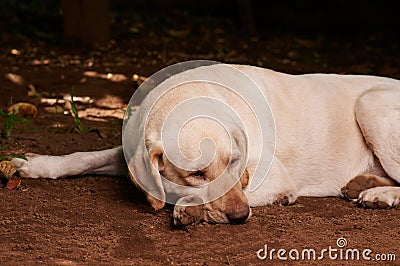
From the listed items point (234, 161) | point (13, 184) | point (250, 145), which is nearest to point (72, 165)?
point (13, 184)

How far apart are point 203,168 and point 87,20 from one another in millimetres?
5661

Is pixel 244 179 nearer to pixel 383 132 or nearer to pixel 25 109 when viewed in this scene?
pixel 383 132

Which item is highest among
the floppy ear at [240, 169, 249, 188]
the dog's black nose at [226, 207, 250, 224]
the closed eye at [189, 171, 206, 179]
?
the closed eye at [189, 171, 206, 179]

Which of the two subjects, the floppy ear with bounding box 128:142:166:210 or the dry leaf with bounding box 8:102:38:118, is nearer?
the floppy ear with bounding box 128:142:166:210

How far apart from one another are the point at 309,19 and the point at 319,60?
2473mm

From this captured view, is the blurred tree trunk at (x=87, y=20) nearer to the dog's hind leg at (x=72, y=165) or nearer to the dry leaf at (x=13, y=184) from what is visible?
the dog's hind leg at (x=72, y=165)

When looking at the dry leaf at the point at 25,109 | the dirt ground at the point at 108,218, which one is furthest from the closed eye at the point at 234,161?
the dry leaf at the point at 25,109

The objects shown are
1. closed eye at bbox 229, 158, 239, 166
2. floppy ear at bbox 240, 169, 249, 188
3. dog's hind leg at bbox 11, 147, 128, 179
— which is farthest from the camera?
dog's hind leg at bbox 11, 147, 128, 179

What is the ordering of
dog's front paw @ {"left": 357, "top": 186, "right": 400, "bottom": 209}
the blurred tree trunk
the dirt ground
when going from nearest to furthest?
the dirt ground, dog's front paw @ {"left": 357, "top": 186, "right": 400, "bottom": 209}, the blurred tree trunk

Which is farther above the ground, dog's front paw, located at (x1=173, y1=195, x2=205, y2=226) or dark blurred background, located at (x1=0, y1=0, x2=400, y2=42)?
dog's front paw, located at (x1=173, y1=195, x2=205, y2=226)

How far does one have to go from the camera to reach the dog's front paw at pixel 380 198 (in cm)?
393

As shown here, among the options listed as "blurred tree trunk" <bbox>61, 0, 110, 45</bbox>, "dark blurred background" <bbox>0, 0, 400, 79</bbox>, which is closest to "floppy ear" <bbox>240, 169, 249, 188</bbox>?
"dark blurred background" <bbox>0, 0, 400, 79</bbox>

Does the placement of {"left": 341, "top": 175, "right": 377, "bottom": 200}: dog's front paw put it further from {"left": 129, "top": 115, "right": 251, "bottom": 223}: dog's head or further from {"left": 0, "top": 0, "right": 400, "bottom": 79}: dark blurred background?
{"left": 0, "top": 0, "right": 400, "bottom": 79}: dark blurred background

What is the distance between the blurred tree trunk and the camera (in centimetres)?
854
